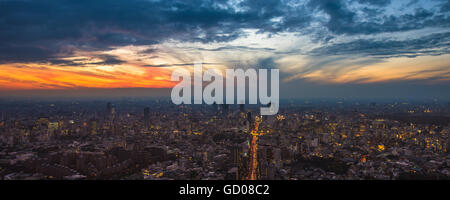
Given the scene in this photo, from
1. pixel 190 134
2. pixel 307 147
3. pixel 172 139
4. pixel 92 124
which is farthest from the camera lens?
pixel 92 124

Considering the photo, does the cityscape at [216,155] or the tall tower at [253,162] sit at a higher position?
the cityscape at [216,155]

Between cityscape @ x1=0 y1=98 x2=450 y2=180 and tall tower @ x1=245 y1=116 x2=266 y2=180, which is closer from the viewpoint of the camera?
cityscape @ x1=0 y1=98 x2=450 y2=180

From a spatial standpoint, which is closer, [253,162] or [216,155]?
[253,162]

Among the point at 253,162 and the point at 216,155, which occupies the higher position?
the point at 216,155

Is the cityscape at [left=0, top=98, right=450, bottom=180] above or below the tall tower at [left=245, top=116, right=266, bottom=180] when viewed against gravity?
above

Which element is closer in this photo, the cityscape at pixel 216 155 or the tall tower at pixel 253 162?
the cityscape at pixel 216 155
